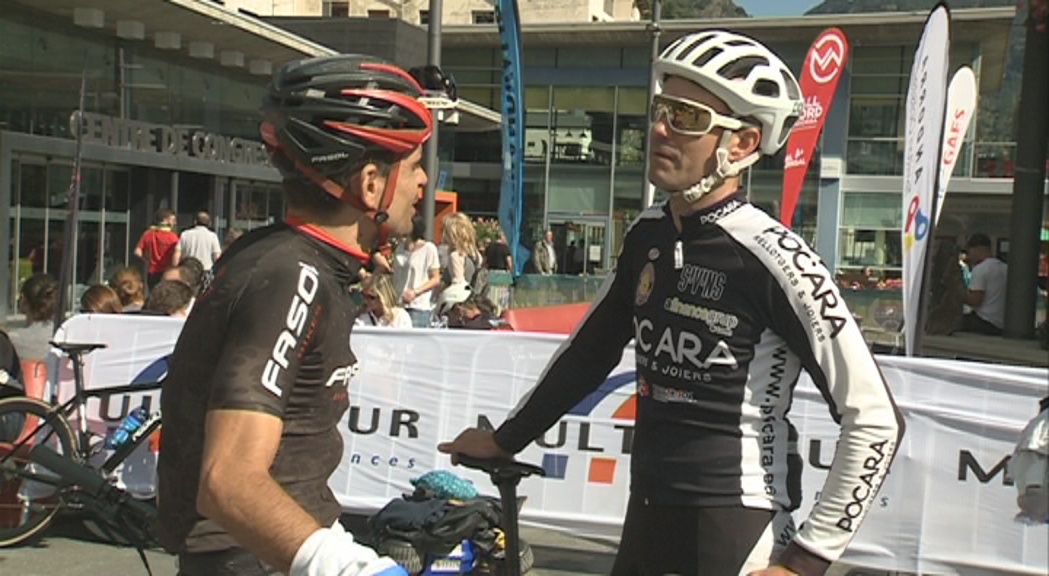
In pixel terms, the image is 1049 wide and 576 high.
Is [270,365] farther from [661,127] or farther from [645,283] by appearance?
[661,127]

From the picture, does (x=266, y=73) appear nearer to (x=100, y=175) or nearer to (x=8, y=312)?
(x=100, y=175)

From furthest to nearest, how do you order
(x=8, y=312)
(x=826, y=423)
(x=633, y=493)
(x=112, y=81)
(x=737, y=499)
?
(x=112, y=81), (x=8, y=312), (x=826, y=423), (x=633, y=493), (x=737, y=499)

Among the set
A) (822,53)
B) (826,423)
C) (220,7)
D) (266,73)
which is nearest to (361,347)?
(826,423)

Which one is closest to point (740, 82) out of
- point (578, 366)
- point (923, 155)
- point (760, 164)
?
point (578, 366)

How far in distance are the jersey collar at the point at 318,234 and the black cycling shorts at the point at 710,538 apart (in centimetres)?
94

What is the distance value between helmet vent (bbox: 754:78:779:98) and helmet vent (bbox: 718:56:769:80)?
0.12 ft

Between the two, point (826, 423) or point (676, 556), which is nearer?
point (676, 556)

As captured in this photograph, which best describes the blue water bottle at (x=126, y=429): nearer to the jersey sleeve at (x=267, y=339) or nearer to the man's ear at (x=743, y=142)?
the jersey sleeve at (x=267, y=339)

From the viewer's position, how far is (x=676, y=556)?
2.42 m

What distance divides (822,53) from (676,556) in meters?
11.2

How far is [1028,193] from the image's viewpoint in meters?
7.69

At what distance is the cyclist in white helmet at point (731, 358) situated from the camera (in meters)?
2.22

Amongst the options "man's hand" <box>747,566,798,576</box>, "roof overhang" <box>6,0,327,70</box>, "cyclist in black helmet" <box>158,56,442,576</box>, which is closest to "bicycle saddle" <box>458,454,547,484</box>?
"cyclist in black helmet" <box>158,56,442,576</box>

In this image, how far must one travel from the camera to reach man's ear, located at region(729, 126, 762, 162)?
2.48 m
